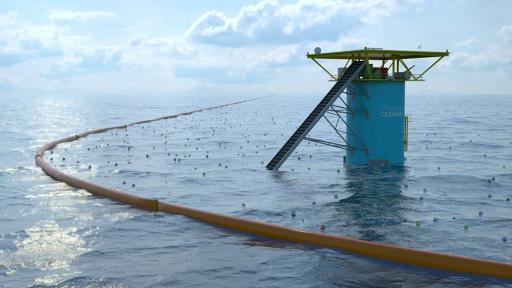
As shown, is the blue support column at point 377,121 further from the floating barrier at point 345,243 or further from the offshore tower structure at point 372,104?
the floating barrier at point 345,243

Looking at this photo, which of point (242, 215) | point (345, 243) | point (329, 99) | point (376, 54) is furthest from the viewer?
point (329, 99)

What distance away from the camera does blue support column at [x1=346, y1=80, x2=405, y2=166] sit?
4288 cm

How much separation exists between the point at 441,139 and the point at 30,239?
2631 inches

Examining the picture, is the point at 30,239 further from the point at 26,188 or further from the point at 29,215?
the point at 26,188

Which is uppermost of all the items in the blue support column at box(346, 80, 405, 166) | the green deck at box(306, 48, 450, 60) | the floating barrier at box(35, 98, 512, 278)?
the green deck at box(306, 48, 450, 60)

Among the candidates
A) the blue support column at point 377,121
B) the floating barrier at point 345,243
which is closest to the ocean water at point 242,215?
the floating barrier at point 345,243

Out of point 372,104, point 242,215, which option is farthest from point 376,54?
point 242,215

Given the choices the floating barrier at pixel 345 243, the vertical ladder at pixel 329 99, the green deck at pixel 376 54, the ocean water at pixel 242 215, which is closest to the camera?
the floating barrier at pixel 345 243

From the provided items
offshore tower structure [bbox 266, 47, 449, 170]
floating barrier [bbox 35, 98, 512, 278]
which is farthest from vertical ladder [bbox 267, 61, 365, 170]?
floating barrier [bbox 35, 98, 512, 278]

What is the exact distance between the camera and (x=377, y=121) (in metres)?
43.0

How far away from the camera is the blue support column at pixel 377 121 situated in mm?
42875

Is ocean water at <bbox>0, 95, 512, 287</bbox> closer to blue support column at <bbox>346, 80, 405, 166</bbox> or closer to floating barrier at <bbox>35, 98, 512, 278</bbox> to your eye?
floating barrier at <bbox>35, 98, 512, 278</bbox>

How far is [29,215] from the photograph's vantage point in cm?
3120

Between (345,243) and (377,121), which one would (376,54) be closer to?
(377,121)
